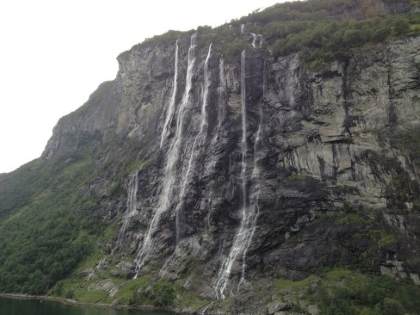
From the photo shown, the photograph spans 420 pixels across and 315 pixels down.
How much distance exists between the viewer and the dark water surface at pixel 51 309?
53434mm

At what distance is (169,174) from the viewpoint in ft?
255

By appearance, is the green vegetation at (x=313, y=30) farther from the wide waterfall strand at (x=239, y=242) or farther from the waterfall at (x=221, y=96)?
the wide waterfall strand at (x=239, y=242)

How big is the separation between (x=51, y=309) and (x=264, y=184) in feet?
111

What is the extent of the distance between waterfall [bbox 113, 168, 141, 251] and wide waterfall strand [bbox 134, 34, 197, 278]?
694cm

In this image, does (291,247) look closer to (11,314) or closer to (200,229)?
(200,229)

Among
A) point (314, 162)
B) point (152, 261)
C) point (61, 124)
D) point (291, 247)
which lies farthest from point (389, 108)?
point (61, 124)

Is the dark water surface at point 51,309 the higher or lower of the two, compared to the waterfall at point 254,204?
lower

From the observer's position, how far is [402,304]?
4453cm

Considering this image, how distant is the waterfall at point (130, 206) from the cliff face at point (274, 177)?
350mm

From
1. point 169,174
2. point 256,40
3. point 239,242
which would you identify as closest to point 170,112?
point 169,174

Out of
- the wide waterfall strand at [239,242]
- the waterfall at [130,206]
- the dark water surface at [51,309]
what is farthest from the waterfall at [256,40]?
the dark water surface at [51,309]

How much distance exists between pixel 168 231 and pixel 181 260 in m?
6.92

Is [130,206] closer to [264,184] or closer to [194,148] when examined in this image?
[194,148]

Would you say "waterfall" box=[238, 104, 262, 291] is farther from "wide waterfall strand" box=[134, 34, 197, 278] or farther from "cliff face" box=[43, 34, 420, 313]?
"wide waterfall strand" box=[134, 34, 197, 278]
